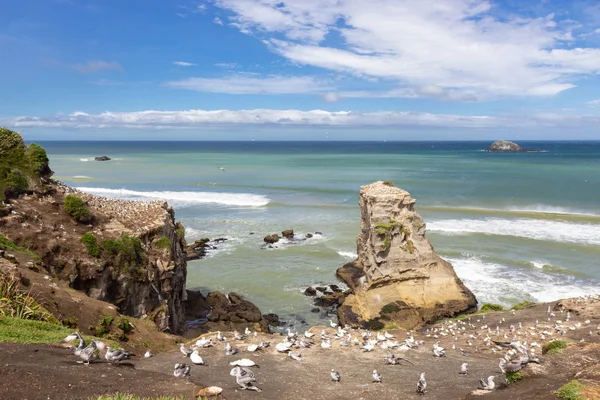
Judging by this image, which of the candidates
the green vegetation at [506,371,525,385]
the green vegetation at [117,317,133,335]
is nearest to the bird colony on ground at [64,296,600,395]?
the green vegetation at [506,371,525,385]

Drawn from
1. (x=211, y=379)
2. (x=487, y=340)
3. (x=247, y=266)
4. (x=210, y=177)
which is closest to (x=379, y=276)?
(x=487, y=340)

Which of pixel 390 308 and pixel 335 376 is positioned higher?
pixel 335 376

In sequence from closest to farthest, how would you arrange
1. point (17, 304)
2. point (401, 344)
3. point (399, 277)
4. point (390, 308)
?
1. point (17, 304)
2. point (401, 344)
3. point (390, 308)
4. point (399, 277)

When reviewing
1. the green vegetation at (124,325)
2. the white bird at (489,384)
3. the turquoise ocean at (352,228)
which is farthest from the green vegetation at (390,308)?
the green vegetation at (124,325)

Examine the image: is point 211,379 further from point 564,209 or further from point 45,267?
point 564,209

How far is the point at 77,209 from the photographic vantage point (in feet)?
71.8

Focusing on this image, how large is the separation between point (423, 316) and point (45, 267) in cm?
2060

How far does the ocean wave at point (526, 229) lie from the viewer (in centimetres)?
4671

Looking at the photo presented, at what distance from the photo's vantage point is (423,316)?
26500 mm

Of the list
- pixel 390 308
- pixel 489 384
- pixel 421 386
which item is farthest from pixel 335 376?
pixel 390 308

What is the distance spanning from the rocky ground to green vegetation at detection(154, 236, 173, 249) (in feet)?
25.7

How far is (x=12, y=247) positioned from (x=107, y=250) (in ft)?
12.2

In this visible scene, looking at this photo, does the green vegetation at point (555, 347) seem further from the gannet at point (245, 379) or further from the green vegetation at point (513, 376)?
the gannet at point (245, 379)

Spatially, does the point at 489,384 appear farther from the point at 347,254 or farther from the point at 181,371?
the point at 347,254
